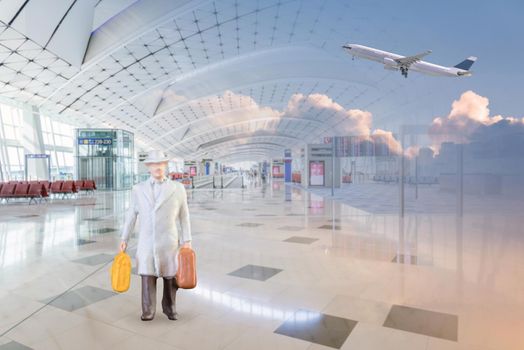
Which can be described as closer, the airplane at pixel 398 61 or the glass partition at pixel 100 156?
the airplane at pixel 398 61

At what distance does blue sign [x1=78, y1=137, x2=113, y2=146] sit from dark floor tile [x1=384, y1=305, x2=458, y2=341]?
32343 mm

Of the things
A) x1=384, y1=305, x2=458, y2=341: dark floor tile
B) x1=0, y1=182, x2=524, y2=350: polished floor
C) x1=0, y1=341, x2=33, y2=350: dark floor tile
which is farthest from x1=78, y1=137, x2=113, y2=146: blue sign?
x1=384, y1=305, x2=458, y2=341: dark floor tile

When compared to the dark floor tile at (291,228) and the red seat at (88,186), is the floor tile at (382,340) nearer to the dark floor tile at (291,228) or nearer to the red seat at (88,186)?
the dark floor tile at (291,228)

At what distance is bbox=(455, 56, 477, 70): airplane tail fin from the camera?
31.9 meters

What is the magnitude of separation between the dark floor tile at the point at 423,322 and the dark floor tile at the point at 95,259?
15.2ft

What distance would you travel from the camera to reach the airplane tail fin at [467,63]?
31.9m

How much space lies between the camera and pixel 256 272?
532 cm

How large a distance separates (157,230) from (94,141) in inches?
1253

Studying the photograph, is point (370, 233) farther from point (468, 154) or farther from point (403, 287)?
point (468, 154)

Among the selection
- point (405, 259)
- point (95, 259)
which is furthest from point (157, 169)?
point (405, 259)

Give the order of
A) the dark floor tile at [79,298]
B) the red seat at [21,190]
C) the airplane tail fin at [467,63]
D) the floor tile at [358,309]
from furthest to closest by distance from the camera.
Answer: the airplane tail fin at [467,63] < the red seat at [21,190] < the dark floor tile at [79,298] < the floor tile at [358,309]

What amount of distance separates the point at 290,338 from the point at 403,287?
209cm

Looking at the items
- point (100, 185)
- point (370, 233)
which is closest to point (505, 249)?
point (370, 233)

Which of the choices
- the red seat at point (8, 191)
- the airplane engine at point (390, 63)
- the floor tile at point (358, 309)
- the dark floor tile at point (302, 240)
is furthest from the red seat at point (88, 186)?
the floor tile at point (358, 309)
